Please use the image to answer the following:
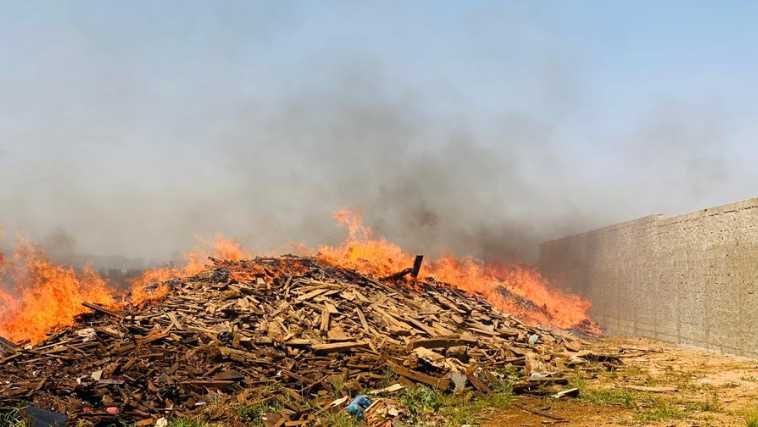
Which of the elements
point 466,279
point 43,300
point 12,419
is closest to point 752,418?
point 12,419

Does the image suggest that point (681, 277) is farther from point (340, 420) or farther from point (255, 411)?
point (255, 411)

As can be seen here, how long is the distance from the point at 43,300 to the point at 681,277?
16.4 meters

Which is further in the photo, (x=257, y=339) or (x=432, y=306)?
(x=432, y=306)

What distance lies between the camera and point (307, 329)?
11.4m

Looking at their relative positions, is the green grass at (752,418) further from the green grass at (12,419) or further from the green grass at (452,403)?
the green grass at (12,419)

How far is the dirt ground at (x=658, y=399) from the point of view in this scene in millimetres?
6879

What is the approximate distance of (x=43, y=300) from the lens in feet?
42.6

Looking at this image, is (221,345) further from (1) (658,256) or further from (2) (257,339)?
(1) (658,256)

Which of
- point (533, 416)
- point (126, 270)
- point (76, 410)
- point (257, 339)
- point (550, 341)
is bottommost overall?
point (76, 410)

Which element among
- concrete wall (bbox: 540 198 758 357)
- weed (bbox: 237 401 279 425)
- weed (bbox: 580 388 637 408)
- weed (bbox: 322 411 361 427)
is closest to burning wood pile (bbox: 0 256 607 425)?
weed (bbox: 237 401 279 425)

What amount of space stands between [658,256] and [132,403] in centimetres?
1414

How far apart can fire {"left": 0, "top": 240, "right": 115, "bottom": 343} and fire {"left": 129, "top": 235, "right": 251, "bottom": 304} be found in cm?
76

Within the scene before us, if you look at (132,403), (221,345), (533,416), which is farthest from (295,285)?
(533,416)

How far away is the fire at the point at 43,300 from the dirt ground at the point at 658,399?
1031cm
